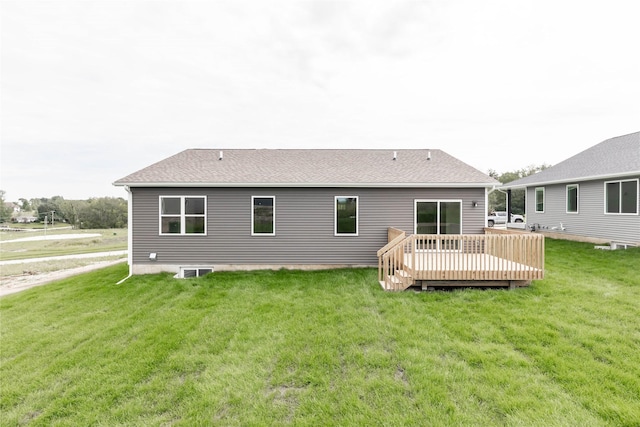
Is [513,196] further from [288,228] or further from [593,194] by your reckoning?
[288,228]

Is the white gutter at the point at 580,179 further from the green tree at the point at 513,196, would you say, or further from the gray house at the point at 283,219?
the green tree at the point at 513,196

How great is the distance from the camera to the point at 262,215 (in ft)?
28.4

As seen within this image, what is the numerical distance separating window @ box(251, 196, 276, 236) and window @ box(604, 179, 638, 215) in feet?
44.2

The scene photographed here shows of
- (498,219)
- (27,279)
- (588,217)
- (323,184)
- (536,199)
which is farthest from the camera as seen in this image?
(498,219)

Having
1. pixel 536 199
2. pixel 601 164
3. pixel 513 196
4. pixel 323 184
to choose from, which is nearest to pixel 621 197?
pixel 601 164

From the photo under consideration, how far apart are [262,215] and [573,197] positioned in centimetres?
1475

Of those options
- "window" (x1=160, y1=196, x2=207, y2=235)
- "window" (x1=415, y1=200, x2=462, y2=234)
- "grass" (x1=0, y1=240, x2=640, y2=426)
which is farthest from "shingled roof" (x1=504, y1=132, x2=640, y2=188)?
"window" (x1=160, y1=196, x2=207, y2=235)

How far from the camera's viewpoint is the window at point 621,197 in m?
9.86

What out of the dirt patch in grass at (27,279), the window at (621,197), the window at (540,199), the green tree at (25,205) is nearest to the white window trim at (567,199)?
the window at (621,197)

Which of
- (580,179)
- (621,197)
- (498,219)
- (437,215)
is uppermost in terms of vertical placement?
(580,179)

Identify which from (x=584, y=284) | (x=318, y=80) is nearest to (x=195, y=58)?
(x=318, y=80)

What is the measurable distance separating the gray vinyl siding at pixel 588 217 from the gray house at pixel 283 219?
6.73 m

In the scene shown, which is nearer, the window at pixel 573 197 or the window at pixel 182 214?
the window at pixel 182 214

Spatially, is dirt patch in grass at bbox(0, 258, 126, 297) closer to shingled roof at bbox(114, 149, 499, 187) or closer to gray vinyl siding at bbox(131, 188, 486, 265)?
gray vinyl siding at bbox(131, 188, 486, 265)
